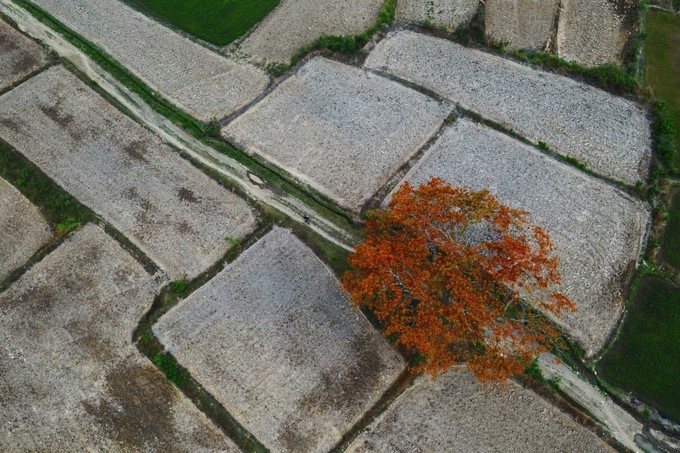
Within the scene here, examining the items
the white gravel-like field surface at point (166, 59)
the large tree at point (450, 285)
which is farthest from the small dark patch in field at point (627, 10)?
the white gravel-like field surface at point (166, 59)

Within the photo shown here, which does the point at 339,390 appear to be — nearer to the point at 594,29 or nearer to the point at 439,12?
the point at 439,12

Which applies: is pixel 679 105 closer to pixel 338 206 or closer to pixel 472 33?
pixel 472 33

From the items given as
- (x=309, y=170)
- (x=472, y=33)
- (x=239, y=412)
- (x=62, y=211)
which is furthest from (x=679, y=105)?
(x=62, y=211)

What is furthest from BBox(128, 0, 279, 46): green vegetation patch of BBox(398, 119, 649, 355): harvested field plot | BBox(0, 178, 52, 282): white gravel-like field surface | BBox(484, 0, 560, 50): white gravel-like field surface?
BBox(398, 119, 649, 355): harvested field plot

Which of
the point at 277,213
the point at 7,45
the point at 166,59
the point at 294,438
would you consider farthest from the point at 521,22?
the point at 7,45

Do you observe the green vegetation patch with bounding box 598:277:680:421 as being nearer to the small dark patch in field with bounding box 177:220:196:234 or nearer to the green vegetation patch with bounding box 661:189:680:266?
the green vegetation patch with bounding box 661:189:680:266

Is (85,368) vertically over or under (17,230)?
under
